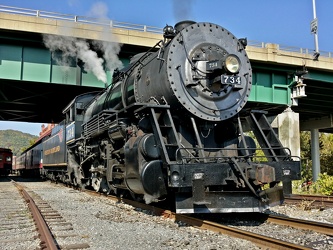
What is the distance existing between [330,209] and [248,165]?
326 cm

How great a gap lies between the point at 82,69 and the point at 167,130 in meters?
11.3

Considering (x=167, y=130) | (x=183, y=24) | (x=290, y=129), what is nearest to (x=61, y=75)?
(x=183, y=24)

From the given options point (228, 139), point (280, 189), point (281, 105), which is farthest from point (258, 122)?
point (281, 105)

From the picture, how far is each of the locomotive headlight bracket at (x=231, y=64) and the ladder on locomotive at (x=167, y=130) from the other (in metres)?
1.25

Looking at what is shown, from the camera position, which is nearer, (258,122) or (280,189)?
(280,189)

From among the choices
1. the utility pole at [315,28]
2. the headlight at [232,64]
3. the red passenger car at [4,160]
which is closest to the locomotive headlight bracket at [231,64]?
the headlight at [232,64]

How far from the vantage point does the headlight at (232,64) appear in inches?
239

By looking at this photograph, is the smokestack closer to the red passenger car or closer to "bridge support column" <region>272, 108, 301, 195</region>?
"bridge support column" <region>272, 108, 301, 195</region>

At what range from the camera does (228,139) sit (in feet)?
22.8

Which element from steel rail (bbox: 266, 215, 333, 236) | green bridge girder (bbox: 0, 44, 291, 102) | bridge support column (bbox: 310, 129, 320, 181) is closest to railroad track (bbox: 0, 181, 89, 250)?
steel rail (bbox: 266, 215, 333, 236)

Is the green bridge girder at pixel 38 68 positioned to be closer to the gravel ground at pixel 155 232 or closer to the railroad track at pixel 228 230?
the gravel ground at pixel 155 232

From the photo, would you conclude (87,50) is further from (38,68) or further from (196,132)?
(196,132)

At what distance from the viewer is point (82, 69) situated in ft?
54.4

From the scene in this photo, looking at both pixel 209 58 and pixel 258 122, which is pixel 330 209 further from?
pixel 209 58
